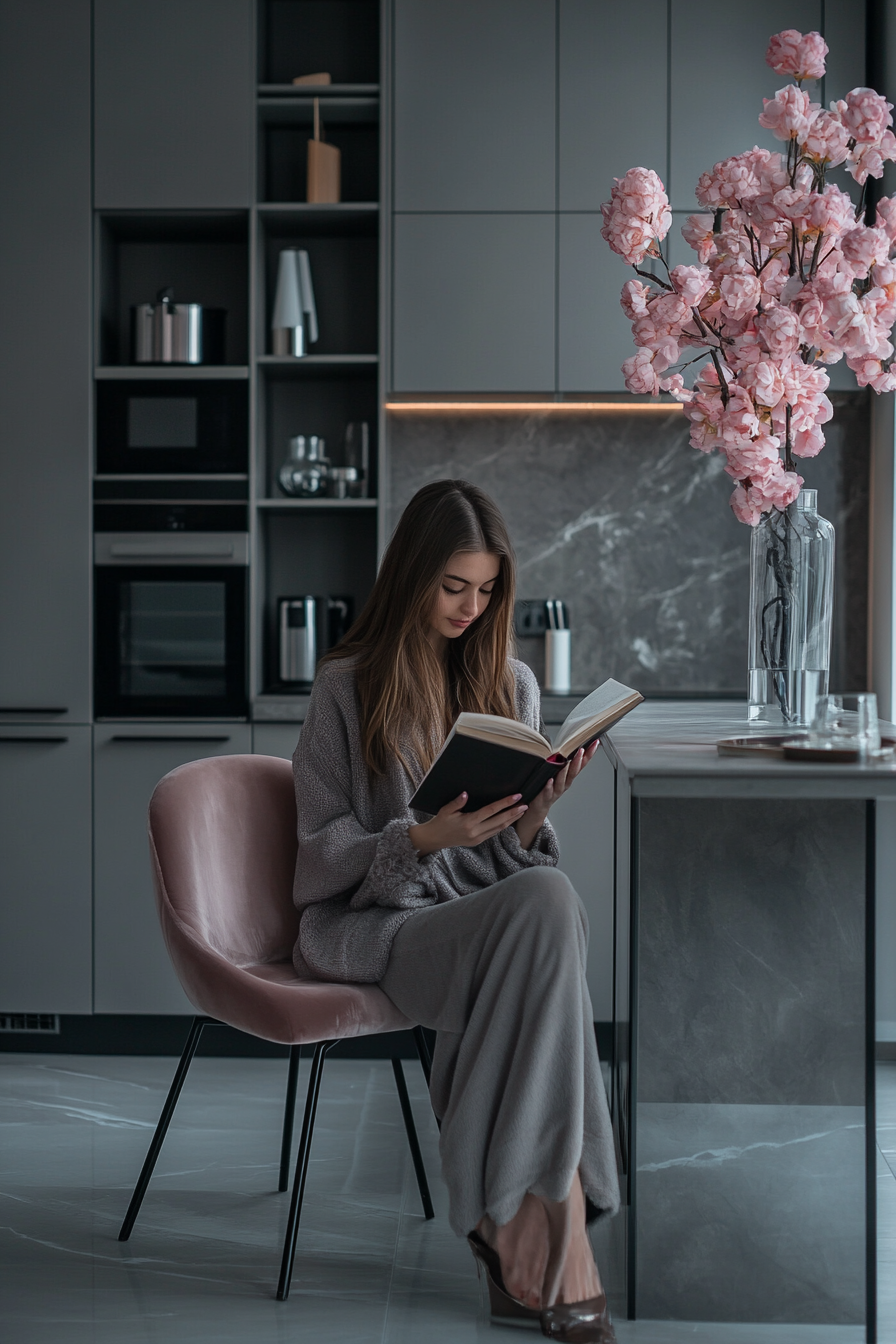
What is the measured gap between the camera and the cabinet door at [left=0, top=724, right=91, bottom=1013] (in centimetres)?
289

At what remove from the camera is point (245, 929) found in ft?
6.15

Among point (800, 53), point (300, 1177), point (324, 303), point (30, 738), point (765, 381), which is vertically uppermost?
point (324, 303)

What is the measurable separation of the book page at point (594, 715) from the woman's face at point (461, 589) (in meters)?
0.25

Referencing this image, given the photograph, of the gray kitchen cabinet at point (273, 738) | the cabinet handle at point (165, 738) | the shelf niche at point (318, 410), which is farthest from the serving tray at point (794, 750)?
the shelf niche at point (318, 410)

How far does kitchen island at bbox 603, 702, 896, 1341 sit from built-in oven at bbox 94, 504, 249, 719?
1557mm

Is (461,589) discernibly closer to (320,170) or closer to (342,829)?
(342,829)

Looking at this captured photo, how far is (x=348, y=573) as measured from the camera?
A: 331 cm

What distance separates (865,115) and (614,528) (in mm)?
1747

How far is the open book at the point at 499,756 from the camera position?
1.45 meters

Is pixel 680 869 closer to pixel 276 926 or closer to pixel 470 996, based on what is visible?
pixel 470 996

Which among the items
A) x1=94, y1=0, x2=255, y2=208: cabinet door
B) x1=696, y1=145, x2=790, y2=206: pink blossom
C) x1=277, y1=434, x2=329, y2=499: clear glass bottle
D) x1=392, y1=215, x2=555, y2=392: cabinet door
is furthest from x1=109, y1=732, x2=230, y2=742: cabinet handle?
x1=696, y1=145, x2=790, y2=206: pink blossom

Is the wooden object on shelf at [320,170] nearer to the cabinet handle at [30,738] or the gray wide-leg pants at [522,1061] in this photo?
the cabinet handle at [30,738]

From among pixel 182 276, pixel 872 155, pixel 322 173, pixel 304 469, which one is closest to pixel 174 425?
pixel 304 469

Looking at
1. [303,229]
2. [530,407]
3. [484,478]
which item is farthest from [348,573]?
[303,229]
